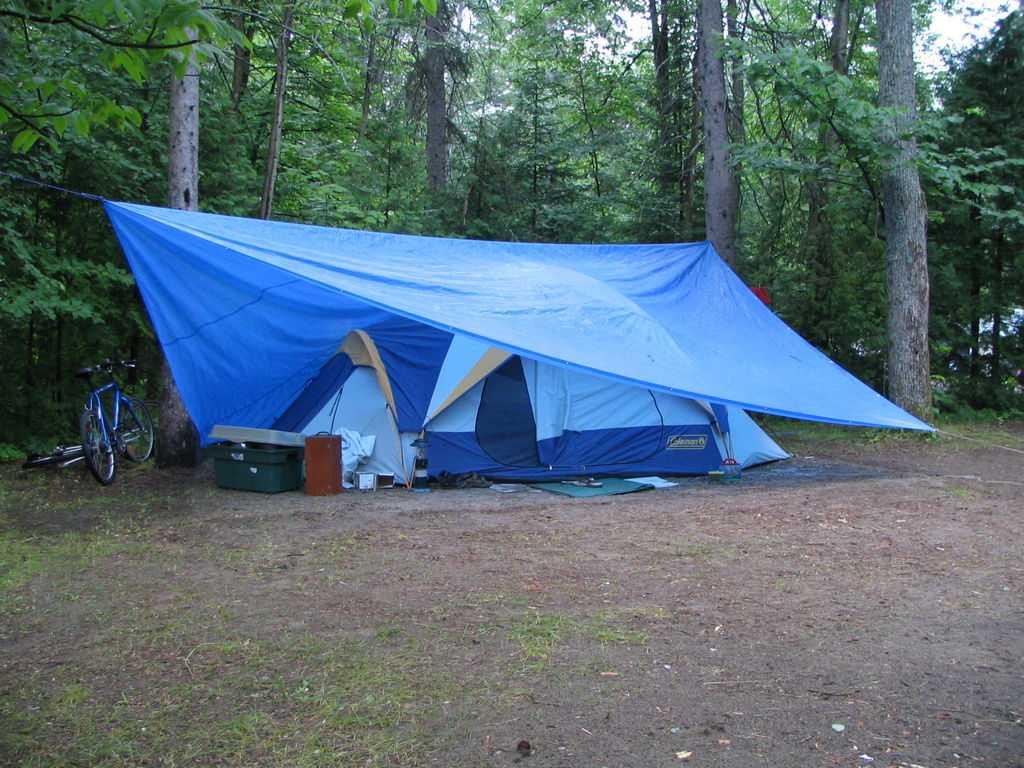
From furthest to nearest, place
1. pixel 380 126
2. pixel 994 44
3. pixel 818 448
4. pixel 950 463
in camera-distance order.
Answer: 1. pixel 380 126
2. pixel 994 44
3. pixel 818 448
4. pixel 950 463

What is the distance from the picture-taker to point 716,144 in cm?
984

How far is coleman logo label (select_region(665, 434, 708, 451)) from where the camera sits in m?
7.04

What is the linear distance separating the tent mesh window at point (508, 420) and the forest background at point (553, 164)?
2.68 meters

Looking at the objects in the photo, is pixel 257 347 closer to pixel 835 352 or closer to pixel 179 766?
pixel 179 766

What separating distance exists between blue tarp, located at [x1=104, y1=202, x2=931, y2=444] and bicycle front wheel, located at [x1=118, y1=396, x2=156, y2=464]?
0.76m

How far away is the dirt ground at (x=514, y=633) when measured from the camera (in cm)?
246

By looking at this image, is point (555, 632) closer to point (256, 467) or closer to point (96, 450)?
point (256, 467)

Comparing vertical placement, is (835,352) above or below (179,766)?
above

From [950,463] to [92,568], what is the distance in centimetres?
648

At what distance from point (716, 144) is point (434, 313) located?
18.7 ft

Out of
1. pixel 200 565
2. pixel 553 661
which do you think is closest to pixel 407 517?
pixel 200 565

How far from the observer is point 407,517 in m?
5.47

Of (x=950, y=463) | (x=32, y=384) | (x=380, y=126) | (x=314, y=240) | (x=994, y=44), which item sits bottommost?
(x=950, y=463)

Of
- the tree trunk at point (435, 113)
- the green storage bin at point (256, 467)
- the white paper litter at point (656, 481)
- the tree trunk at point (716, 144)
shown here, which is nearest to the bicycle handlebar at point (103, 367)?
the green storage bin at point (256, 467)
